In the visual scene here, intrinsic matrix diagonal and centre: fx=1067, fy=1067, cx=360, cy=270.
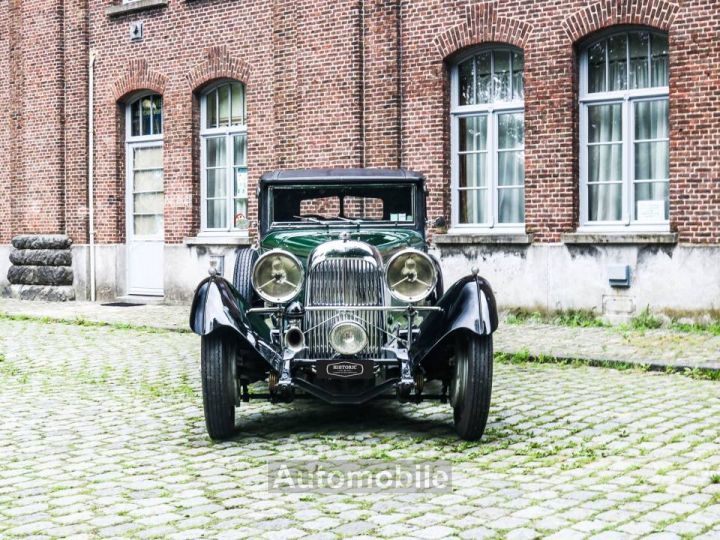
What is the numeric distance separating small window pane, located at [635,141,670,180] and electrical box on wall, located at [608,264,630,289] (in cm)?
124

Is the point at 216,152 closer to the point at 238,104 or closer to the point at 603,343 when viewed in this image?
the point at 238,104

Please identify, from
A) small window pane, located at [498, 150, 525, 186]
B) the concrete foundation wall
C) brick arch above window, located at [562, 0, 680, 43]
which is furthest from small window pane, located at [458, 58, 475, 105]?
the concrete foundation wall

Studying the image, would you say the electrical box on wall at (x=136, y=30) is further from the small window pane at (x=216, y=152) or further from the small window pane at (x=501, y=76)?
the small window pane at (x=501, y=76)

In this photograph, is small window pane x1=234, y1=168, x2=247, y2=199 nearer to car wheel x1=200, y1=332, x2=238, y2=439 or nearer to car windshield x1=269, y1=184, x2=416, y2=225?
car windshield x1=269, y1=184, x2=416, y2=225

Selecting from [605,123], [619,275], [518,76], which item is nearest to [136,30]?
[518,76]

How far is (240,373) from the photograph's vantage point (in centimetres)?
720

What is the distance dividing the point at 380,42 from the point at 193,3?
4.18 m

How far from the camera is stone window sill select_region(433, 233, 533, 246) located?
1448 cm

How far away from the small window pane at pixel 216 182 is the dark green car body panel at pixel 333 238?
10053 millimetres

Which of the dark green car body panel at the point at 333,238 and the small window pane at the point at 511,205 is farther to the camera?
the small window pane at the point at 511,205

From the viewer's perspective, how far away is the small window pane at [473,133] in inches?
604

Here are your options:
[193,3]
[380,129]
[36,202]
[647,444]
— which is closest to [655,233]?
[380,129]

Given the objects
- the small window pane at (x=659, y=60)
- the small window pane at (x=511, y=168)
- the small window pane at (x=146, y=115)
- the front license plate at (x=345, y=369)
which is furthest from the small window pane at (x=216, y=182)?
the front license plate at (x=345, y=369)

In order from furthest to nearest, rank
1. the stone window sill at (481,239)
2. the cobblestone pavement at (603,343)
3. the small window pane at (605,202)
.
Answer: the stone window sill at (481,239) → the small window pane at (605,202) → the cobblestone pavement at (603,343)
